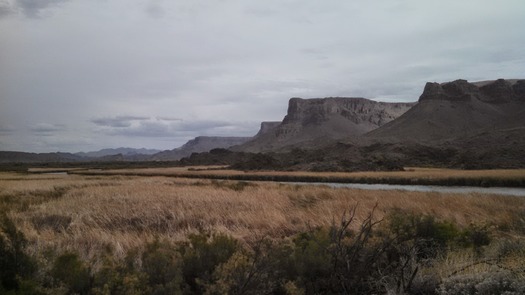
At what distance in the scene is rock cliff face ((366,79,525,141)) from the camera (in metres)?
125

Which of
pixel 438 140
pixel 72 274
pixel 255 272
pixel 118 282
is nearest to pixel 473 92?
pixel 438 140

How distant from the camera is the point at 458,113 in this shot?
140000mm

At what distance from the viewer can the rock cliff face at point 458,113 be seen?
12538 centimetres

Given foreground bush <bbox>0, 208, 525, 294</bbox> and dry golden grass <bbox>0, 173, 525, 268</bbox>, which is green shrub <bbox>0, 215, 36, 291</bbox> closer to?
foreground bush <bbox>0, 208, 525, 294</bbox>

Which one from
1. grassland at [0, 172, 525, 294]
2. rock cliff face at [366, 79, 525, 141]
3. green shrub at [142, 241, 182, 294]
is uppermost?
rock cliff face at [366, 79, 525, 141]

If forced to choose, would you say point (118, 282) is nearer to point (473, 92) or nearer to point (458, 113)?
point (458, 113)

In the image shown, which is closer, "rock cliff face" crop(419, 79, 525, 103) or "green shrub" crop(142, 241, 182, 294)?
"green shrub" crop(142, 241, 182, 294)

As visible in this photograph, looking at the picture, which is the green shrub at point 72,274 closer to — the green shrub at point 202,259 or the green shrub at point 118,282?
the green shrub at point 118,282

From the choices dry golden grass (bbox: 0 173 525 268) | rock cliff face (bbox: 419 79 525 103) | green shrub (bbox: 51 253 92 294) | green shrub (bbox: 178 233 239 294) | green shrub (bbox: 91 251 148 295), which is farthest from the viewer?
rock cliff face (bbox: 419 79 525 103)

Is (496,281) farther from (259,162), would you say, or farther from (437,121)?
(437,121)

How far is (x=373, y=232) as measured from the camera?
9.04 meters

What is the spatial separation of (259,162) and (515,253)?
80992 millimetres

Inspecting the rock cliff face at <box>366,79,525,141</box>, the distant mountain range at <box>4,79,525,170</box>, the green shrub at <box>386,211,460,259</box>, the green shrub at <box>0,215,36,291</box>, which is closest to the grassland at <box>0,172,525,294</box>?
the green shrub at <box>0,215,36,291</box>

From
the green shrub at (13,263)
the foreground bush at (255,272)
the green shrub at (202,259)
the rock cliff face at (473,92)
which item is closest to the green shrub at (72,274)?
the foreground bush at (255,272)
